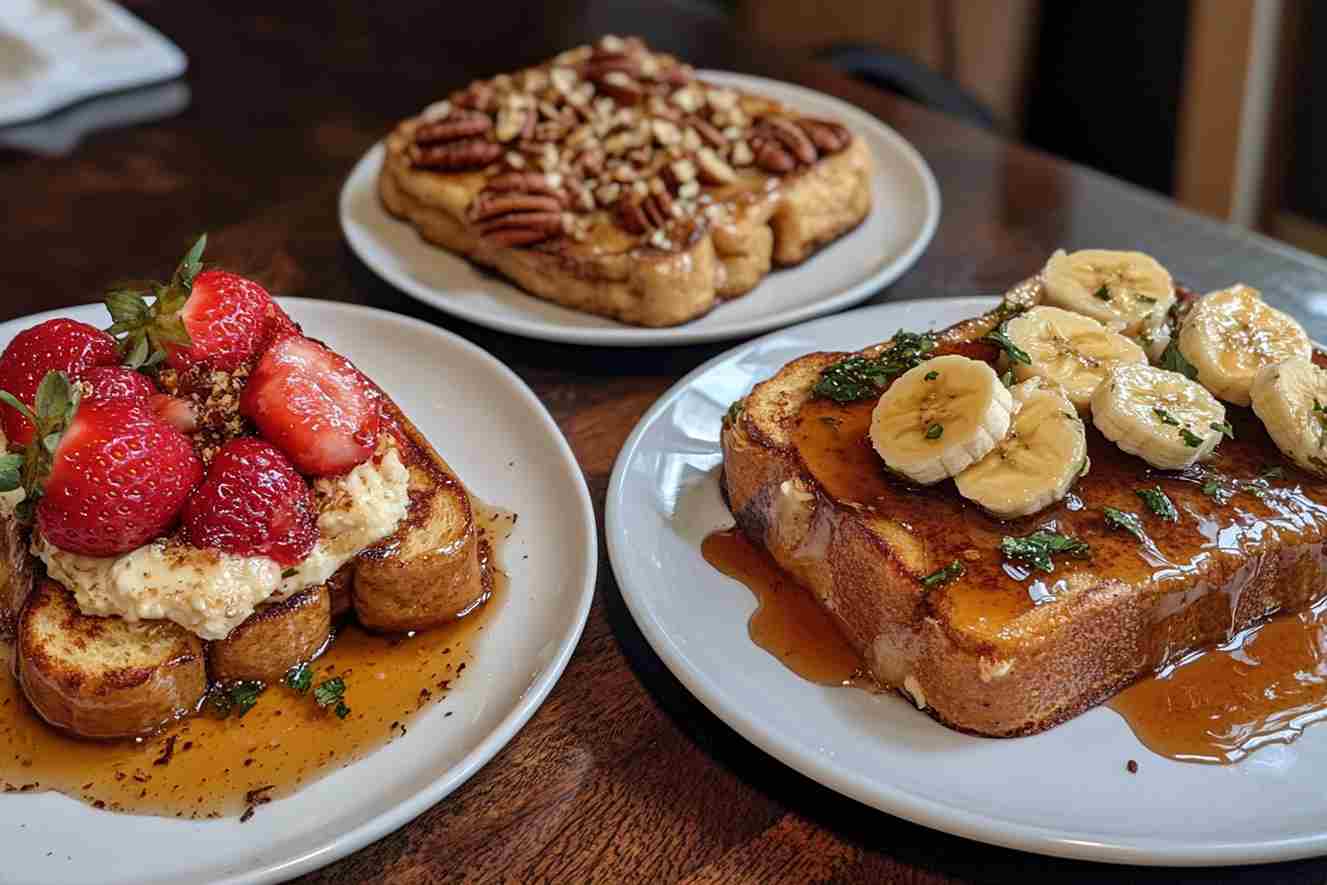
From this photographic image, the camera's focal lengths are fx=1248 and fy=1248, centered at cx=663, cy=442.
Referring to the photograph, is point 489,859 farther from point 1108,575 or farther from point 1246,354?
point 1246,354

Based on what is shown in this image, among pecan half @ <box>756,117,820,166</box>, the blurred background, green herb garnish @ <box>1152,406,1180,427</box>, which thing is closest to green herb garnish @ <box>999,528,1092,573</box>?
green herb garnish @ <box>1152,406,1180,427</box>

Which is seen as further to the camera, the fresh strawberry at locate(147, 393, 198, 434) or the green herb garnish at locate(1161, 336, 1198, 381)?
the green herb garnish at locate(1161, 336, 1198, 381)

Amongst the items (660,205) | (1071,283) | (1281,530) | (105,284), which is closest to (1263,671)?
(1281,530)

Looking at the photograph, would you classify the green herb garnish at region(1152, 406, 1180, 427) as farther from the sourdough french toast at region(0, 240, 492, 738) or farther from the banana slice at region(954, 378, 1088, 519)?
the sourdough french toast at region(0, 240, 492, 738)

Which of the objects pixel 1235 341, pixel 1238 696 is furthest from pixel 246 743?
pixel 1235 341

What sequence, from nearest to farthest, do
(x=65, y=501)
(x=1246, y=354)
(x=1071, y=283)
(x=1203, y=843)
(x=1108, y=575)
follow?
(x=1203, y=843)
(x=65, y=501)
(x=1108, y=575)
(x=1246, y=354)
(x=1071, y=283)

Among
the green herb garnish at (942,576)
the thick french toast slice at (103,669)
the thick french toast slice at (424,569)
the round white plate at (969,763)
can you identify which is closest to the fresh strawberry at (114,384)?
the thick french toast slice at (103,669)
